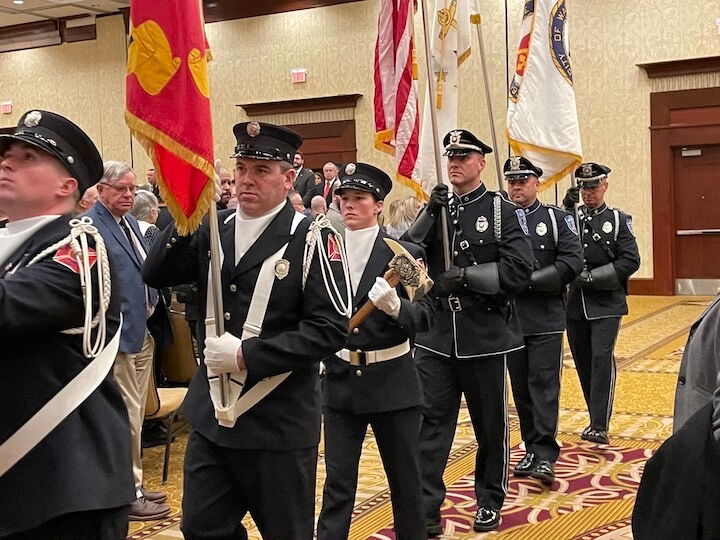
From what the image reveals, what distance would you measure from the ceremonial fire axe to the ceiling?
1423 cm

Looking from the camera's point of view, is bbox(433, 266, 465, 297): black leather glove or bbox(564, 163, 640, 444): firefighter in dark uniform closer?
bbox(433, 266, 465, 297): black leather glove

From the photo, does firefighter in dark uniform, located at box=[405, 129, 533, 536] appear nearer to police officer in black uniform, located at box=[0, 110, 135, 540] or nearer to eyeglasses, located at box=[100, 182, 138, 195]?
eyeglasses, located at box=[100, 182, 138, 195]

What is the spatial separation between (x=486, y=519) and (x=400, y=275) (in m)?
1.37

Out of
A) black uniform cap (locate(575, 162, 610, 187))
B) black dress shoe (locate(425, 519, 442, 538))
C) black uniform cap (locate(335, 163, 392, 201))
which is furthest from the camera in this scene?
black uniform cap (locate(575, 162, 610, 187))

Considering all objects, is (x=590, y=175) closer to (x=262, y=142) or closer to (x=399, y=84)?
(x=399, y=84)

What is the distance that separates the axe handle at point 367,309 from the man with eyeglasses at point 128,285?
1.27m

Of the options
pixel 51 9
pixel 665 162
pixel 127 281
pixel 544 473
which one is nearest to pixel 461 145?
pixel 127 281

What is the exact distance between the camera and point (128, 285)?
4602 millimetres

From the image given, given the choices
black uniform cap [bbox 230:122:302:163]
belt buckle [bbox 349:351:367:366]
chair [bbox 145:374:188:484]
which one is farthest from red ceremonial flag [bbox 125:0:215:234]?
chair [bbox 145:374:188:484]

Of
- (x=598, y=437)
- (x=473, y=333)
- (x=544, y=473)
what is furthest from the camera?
(x=598, y=437)

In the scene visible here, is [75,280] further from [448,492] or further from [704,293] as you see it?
[704,293]

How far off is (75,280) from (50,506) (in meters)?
0.55

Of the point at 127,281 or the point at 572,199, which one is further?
the point at 572,199

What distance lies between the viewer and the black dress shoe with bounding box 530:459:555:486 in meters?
5.14
